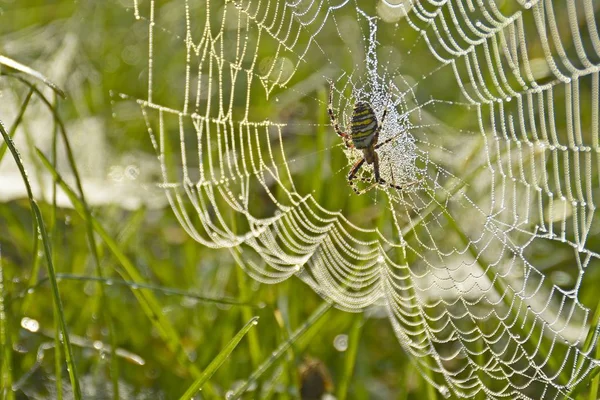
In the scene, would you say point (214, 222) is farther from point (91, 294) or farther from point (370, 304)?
point (370, 304)

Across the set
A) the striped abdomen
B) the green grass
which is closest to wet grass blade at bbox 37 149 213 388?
the green grass

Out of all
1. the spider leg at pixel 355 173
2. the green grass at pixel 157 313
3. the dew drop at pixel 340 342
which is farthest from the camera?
the spider leg at pixel 355 173

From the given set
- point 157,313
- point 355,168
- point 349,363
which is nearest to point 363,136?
point 355,168

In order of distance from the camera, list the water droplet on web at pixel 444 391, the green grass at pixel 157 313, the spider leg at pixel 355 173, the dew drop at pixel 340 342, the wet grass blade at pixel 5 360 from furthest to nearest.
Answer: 1. the spider leg at pixel 355 173
2. the dew drop at pixel 340 342
3. the water droplet on web at pixel 444 391
4. the green grass at pixel 157 313
5. the wet grass blade at pixel 5 360

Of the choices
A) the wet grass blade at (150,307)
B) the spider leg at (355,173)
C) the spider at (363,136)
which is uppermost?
the spider at (363,136)

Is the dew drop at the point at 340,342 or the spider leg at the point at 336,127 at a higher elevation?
the spider leg at the point at 336,127

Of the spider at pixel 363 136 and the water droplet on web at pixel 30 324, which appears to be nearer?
the water droplet on web at pixel 30 324

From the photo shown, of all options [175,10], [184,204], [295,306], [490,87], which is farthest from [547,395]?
[175,10]

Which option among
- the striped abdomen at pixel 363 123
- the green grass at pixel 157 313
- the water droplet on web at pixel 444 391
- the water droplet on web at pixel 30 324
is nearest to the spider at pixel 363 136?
the striped abdomen at pixel 363 123

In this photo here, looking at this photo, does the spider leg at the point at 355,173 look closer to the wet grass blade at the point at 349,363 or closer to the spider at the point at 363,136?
the spider at the point at 363,136

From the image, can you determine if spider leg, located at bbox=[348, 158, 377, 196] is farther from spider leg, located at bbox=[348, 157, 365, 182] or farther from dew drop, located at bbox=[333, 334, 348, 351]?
dew drop, located at bbox=[333, 334, 348, 351]
